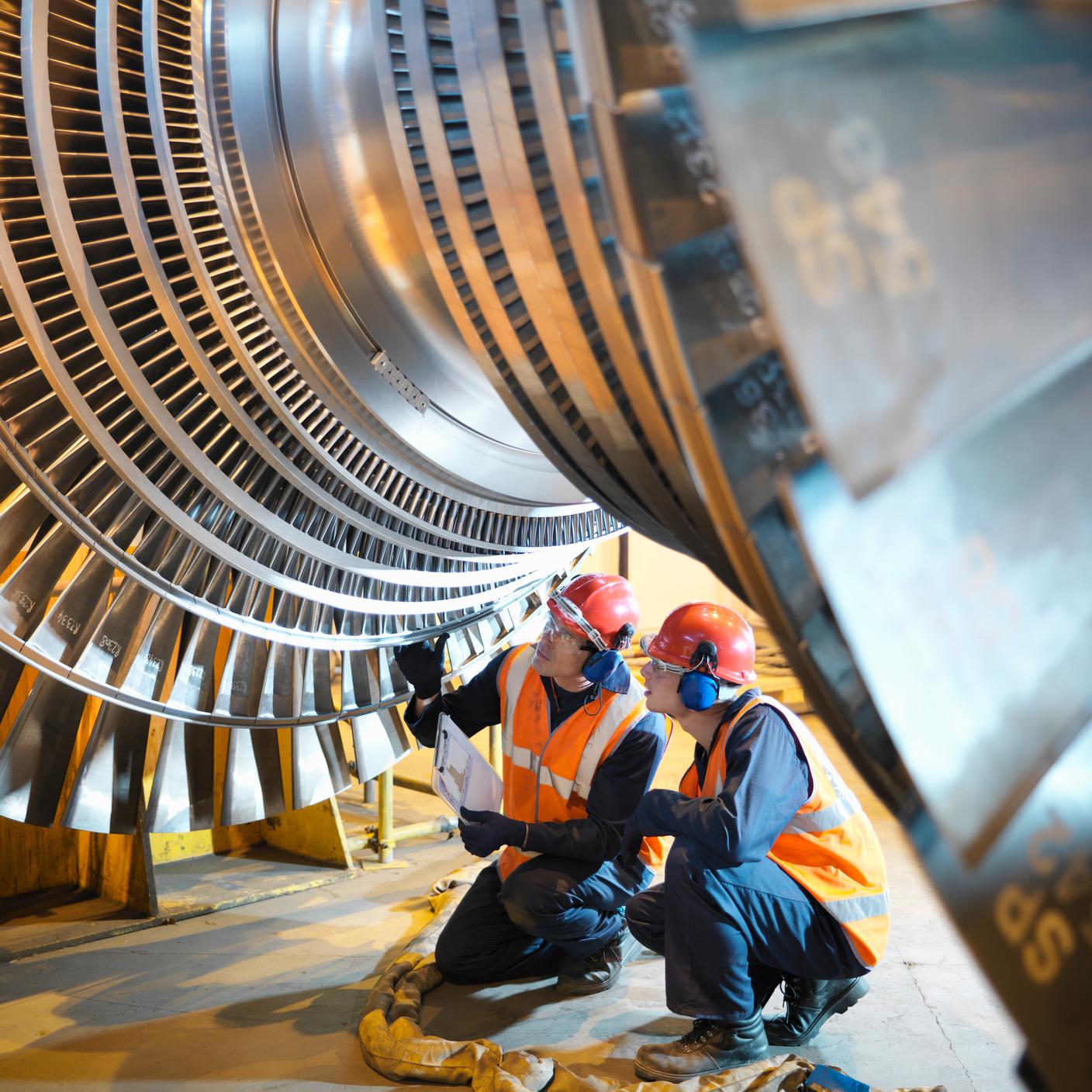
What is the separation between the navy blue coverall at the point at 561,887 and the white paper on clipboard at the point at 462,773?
0.13m

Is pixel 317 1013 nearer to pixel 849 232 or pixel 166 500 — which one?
pixel 166 500

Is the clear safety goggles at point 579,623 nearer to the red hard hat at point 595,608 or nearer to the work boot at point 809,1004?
the red hard hat at point 595,608

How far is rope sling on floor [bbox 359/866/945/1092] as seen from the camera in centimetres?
191

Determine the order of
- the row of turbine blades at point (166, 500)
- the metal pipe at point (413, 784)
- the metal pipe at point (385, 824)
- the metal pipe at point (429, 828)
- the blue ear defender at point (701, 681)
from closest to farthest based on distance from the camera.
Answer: the row of turbine blades at point (166, 500)
the blue ear defender at point (701, 681)
the metal pipe at point (385, 824)
the metal pipe at point (429, 828)
the metal pipe at point (413, 784)

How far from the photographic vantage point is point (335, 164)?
1384 mm

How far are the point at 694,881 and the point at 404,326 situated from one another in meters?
1.21

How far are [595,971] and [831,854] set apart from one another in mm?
624

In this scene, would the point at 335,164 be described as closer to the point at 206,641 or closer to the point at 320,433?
the point at 320,433

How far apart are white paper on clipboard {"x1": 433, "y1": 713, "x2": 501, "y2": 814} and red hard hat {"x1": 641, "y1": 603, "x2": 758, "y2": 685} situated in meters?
0.43

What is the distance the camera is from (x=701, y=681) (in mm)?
2121

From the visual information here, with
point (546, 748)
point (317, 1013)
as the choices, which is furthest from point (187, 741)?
point (546, 748)

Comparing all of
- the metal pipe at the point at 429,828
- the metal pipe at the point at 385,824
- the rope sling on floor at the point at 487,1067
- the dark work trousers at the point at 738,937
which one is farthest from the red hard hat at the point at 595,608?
the metal pipe at the point at 429,828

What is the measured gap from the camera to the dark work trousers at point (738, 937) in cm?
206

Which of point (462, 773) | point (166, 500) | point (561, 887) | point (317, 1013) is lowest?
point (317, 1013)
